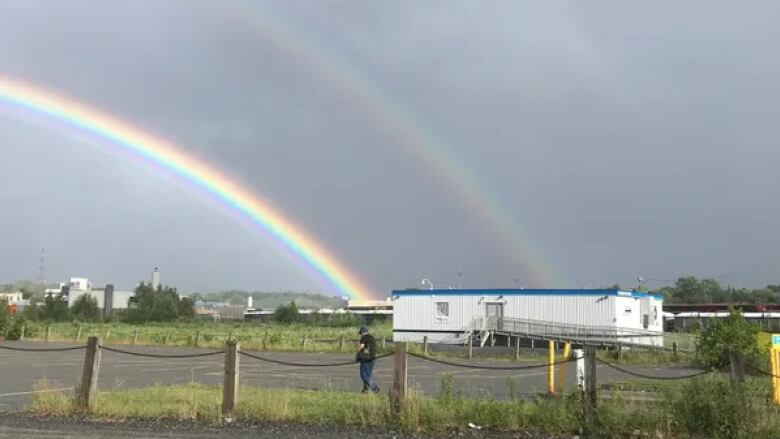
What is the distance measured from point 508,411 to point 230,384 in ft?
14.4

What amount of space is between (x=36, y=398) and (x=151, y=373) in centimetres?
992

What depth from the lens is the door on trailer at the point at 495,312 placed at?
4459cm

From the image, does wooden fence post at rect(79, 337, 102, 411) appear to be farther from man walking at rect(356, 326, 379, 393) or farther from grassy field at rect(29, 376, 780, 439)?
man walking at rect(356, 326, 379, 393)

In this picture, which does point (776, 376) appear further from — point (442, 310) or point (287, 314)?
point (287, 314)

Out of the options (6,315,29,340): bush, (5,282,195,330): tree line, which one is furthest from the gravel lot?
Result: (5,282,195,330): tree line

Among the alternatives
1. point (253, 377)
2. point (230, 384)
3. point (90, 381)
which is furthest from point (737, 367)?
point (253, 377)

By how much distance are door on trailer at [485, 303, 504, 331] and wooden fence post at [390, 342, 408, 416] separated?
3446cm

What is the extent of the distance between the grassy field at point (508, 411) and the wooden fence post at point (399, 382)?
0.12m

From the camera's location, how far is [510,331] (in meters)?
43.8

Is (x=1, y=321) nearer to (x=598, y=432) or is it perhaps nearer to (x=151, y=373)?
(x=151, y=373)

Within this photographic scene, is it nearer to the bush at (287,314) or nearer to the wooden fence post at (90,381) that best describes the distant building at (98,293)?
the bush at (287,314)

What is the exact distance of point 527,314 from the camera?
145ft

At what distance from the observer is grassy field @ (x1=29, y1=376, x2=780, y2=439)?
900 cm

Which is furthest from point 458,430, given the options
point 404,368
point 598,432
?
point 598,432
